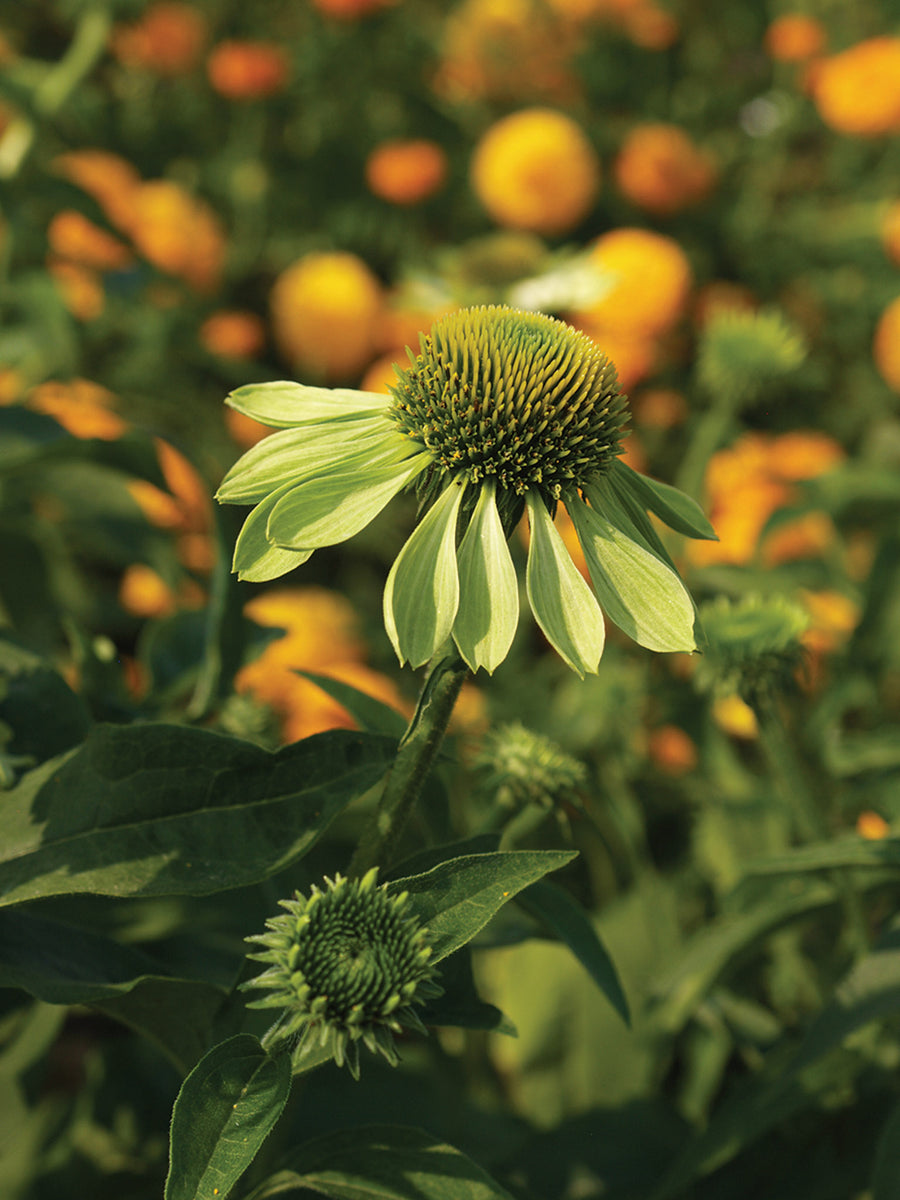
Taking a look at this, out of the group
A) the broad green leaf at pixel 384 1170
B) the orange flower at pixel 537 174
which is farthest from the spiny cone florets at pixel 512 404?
the orange flower at pixel 537 174

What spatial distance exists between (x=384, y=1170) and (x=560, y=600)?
0.31 metres

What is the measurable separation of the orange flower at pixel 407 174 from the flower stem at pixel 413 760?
1.50 meters

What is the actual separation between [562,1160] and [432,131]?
1.93m

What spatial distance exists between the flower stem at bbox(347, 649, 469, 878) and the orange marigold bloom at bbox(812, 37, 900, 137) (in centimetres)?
172

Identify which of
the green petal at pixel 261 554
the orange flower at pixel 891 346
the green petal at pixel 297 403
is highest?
the orange flower at pixel 891 346

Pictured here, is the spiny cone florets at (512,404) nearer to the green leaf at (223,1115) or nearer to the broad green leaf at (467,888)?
the broad green leaf at (467,888)

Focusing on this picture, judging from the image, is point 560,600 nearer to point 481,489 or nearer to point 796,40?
point 481,489

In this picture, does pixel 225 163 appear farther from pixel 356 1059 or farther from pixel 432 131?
pixel 356 1059

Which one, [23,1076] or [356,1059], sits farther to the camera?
[23,1076]

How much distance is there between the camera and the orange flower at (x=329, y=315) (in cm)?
164

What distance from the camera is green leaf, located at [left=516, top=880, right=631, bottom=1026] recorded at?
56 cm

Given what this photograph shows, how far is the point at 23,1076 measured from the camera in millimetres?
774

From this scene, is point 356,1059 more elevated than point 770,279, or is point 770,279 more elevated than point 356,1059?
point 770,279

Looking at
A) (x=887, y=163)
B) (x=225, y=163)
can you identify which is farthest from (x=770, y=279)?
(x=225, y=163)
